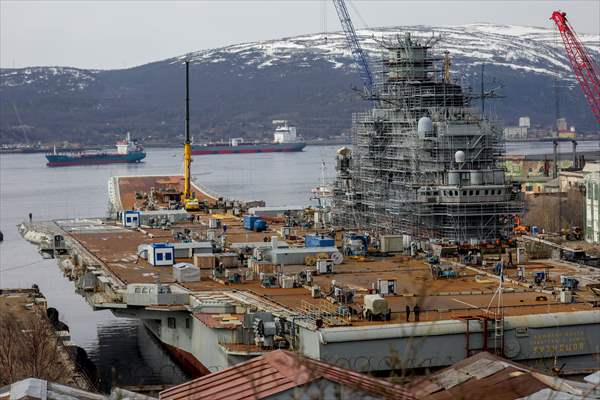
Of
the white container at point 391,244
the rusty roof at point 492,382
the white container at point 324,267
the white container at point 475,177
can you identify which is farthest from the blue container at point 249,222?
the rusty roof at point 492,382

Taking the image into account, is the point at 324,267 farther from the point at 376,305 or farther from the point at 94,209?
the point at 94,209

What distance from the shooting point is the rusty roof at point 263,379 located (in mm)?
14134

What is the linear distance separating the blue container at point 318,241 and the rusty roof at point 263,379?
79.2 feet

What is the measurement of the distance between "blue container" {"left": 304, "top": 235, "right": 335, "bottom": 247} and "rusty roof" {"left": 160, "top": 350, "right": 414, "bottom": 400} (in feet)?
79.2

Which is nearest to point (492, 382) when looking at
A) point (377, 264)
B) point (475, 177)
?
point (377, 264)

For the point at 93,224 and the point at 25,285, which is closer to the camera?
the point at 25,285

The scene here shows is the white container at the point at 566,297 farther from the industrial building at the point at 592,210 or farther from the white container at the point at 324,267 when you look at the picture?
the industrial building at the point at 592,210

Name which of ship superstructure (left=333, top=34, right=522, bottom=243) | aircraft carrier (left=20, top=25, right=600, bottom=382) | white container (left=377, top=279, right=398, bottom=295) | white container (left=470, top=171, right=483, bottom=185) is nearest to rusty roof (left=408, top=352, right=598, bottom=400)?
aircraft carrier (left=20, top=25, right=600, bottom=382)

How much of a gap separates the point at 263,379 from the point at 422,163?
28.6 meters

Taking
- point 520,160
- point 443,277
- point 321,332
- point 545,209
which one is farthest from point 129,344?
point 520,160

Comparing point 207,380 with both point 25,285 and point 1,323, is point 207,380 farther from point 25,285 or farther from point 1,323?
point 25,285

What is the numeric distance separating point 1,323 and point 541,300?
12342 mm

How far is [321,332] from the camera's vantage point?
25.3m

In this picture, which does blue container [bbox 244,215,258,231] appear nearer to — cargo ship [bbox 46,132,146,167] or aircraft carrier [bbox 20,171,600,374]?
aircraft carrier [bbox 20,171,600,374]
